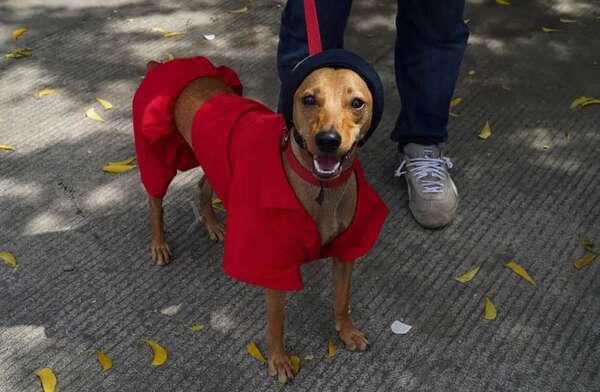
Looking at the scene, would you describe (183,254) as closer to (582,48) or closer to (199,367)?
(199,367)

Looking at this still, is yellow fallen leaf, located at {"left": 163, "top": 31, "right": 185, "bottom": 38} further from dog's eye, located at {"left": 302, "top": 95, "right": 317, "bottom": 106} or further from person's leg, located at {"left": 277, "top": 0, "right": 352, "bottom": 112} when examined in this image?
dog's eye, located at {"left": 302, "top": 95, "right": 317, "bottom": 106}

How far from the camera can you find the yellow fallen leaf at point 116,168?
3.43m

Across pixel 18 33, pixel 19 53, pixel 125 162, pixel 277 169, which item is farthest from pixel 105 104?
pixel 277 169

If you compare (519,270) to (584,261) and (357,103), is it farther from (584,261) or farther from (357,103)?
(357,103)

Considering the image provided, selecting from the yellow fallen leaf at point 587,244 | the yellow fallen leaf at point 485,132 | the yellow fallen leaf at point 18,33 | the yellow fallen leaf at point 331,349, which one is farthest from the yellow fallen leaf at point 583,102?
the yellow fallen leaf at point 18,33

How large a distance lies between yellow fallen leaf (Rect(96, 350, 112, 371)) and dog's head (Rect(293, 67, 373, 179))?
1.07 m

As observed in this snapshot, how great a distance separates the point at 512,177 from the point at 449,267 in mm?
750

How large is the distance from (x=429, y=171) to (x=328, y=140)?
55.0 inches

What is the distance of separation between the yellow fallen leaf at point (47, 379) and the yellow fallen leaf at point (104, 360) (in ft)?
0.53

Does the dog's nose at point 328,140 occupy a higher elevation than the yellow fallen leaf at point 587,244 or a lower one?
higher

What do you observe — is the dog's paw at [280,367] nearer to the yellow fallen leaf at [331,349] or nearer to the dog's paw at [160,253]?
the yellow fallen leaf at [331,349]

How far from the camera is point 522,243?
304 cm

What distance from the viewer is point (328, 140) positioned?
1937mm

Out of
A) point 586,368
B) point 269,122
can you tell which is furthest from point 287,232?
point 586,368
